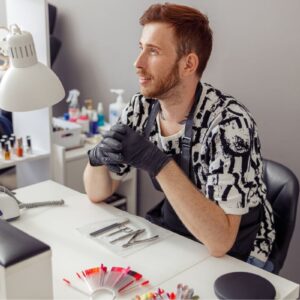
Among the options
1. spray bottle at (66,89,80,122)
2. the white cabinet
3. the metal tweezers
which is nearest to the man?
the metal tweezers

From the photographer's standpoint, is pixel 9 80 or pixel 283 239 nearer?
pixel 9 80

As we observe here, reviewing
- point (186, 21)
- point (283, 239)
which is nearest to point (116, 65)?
point (186, 21)

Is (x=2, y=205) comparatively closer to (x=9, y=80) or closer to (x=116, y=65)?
(x=9, y=80)

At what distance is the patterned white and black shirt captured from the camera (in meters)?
1.35

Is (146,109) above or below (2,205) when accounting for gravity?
above

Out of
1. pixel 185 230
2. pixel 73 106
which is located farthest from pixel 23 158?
pixel 185 230

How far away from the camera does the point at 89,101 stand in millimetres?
2695

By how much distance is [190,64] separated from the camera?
1501 millimetres

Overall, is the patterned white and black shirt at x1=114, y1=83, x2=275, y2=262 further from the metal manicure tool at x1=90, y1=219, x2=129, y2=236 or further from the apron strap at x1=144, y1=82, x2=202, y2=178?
the metal manicure tool at x1=90, y1=219, x2=129, y2=236

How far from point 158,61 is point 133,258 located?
0.59 metres

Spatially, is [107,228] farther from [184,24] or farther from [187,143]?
[184,24]

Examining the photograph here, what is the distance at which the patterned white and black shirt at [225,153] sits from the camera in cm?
135

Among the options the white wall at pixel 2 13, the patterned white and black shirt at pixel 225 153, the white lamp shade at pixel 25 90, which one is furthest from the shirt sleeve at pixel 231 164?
the white wall at pixel 2 13

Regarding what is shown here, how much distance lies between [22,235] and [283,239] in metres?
0.89
